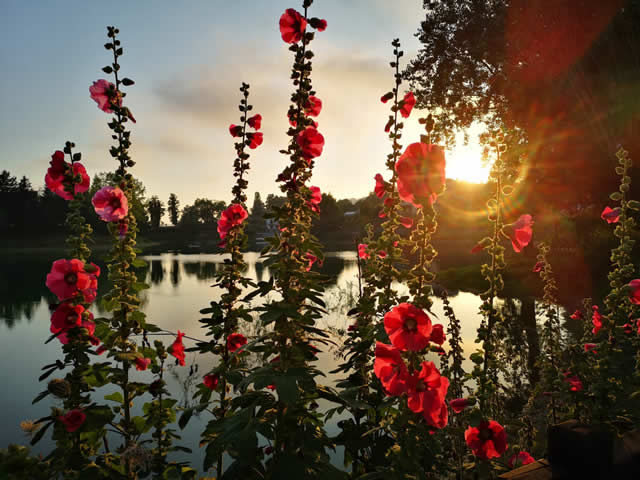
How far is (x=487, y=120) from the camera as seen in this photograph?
2077 cm

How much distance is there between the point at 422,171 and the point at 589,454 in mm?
1502

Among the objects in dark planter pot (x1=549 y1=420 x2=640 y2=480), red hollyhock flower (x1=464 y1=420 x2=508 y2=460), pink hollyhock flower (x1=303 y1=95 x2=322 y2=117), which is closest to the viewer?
dark planter pot (x1=549 y1=420 x2=640 y2=480)

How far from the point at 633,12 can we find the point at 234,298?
15053 mm

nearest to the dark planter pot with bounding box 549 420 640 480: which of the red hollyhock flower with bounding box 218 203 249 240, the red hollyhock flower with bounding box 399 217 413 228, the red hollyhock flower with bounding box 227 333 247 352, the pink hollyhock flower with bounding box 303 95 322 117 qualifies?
the red hollyhock flower with bounding box 399 217 413 228

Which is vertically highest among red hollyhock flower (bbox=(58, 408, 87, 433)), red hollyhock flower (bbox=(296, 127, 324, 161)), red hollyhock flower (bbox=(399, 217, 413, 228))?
red hollyhock flower (bbox=(296, 127, 324, 161))

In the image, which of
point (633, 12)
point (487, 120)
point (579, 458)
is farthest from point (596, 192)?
point (579, 458)

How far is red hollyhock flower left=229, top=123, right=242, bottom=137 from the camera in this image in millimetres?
3146

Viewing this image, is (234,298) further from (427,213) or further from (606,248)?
(606,248)

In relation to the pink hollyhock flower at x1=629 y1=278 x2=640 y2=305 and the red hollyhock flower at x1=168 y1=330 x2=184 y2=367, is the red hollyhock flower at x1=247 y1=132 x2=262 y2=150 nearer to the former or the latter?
the red hollyhock flower at x1=168 y1=330 x2=184 y2=367

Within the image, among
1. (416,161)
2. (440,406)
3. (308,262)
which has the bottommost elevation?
(440,406)

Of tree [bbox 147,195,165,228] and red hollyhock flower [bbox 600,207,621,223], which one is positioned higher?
tree [bbox 147,195,165,228]

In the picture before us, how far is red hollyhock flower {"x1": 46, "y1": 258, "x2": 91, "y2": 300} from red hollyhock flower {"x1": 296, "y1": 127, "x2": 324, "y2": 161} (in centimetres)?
162

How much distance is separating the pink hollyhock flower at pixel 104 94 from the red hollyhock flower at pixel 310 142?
4.90 ft

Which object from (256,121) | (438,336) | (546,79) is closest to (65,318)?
(256,121)
